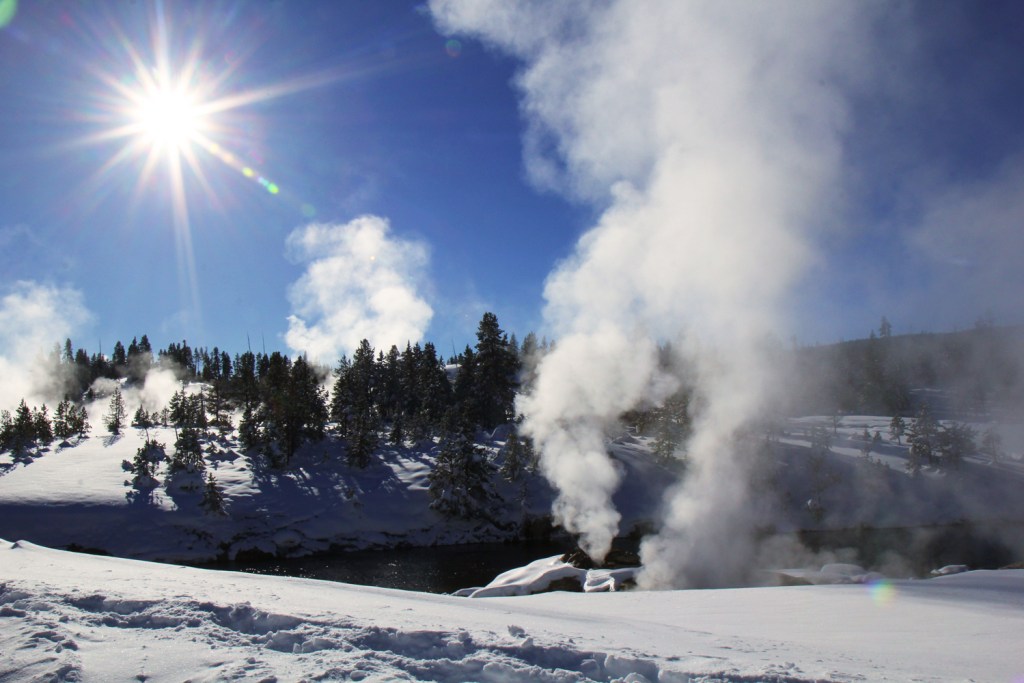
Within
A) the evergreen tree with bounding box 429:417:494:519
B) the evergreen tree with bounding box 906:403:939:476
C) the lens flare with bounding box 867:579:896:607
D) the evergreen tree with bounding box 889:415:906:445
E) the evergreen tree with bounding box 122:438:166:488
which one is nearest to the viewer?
the lens flare with bounding box 867:579:896:607

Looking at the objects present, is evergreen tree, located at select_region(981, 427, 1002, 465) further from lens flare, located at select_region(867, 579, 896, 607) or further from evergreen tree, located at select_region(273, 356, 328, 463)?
evergreen tree, located at select_region(273, 356, 328, 463)

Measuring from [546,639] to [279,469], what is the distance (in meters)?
58.8

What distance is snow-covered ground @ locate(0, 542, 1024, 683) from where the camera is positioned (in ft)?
21.1

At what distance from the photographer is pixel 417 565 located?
43.9 metres

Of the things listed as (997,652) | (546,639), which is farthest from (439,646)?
(997,652)

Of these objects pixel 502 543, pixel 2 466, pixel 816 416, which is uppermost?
pixel 816 416

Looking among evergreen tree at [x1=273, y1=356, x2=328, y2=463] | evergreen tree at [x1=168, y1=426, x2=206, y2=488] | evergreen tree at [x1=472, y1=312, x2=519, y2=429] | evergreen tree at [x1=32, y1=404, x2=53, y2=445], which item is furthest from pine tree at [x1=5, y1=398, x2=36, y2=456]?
evergreen tree at [x1=472, y1=312, x2=519, y2=429]

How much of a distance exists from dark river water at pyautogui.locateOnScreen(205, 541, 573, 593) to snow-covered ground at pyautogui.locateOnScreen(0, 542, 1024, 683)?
26589mm

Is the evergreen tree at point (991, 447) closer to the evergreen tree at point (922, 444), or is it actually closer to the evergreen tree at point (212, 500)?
the evergreen tree at point (922, 444)

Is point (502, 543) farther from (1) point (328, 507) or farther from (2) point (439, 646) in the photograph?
(2) point (439, 646)

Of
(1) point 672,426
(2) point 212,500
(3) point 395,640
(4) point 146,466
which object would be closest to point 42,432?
(4) point 146,466

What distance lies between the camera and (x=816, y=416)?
112000 millimetres

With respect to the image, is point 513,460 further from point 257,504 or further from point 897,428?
point 897,428

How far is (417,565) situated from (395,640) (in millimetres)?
39614
